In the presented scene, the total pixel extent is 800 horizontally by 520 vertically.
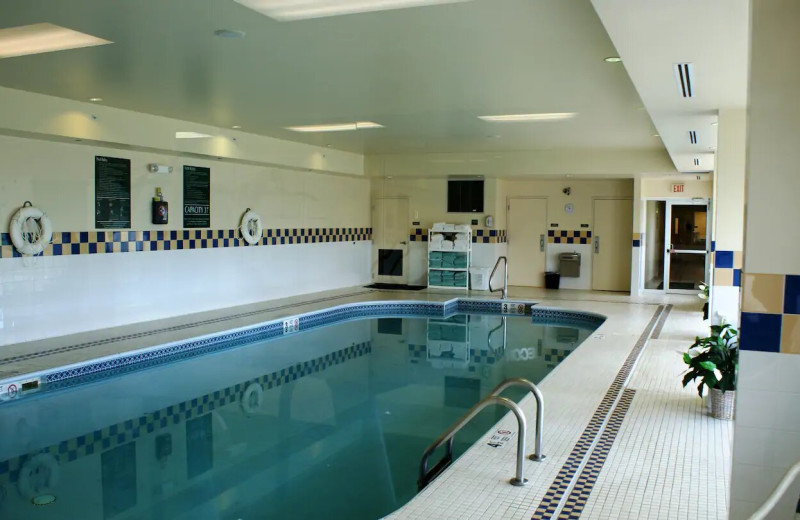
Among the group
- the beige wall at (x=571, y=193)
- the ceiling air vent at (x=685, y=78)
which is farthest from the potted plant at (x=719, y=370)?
the beige wall at (x=571, y=193)

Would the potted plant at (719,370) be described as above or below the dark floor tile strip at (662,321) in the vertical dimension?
above

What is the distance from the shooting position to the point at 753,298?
8.43 ft

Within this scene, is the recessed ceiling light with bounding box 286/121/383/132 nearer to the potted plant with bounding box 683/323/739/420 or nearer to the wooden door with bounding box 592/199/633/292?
the potted plant with bounding box 683/323/739/420

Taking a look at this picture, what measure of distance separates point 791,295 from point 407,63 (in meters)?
3.71

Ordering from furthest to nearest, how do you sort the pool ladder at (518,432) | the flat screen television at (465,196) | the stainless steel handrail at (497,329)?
the flat screen television at (465,196) → the stainless steel handrail at (497,329) → the pool ladder at (518,432)

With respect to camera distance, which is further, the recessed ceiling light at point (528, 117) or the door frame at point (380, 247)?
the door frame at point (380, 247)

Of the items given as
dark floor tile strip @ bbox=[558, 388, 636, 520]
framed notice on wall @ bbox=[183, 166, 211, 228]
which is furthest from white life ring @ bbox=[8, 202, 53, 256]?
dark floor tile strip @ bbox=[558, 388, 636, 520]

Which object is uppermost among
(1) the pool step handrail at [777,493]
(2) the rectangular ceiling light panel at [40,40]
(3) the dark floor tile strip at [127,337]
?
(2) the rectangular ceiling light panel at [40,40]

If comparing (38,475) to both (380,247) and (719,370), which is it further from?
(380,247)

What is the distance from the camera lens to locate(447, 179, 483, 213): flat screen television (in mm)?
13094

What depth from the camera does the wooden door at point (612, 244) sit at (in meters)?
12.9

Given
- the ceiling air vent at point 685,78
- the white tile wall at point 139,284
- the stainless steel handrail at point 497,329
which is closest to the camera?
the ceiling air vent at point 685,78

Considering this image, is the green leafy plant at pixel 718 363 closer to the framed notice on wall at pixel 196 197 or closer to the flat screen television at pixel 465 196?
the framed notice on wall at pixel 196 197

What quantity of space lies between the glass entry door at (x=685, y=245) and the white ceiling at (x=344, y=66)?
3998mm
